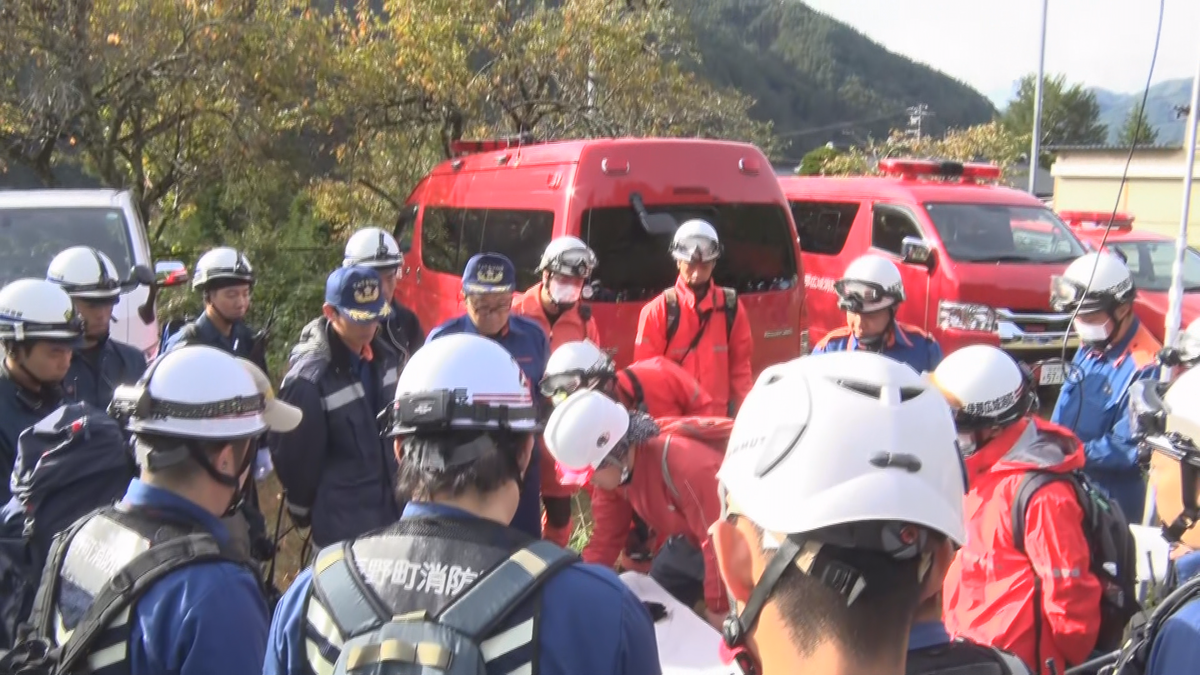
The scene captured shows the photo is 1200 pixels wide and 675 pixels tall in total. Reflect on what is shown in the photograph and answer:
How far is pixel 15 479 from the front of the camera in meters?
2.68

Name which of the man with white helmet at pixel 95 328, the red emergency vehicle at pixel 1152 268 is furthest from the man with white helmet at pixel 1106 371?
the red emergency vehicle at pixel 1152 268

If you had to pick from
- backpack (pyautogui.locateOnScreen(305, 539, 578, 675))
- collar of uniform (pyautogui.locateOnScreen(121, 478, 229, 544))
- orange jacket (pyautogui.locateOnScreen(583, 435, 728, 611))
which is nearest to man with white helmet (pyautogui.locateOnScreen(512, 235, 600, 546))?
orange jacket (pyautogui.locateOnScreen(583, 435, 728, 611))

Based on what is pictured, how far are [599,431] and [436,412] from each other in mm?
1438

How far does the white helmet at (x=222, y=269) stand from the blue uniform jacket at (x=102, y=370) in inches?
22.4

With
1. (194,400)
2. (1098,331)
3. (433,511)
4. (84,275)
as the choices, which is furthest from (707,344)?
(433,511)

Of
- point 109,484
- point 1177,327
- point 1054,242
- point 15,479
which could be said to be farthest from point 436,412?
point 1054,242

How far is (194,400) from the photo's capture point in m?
2.11

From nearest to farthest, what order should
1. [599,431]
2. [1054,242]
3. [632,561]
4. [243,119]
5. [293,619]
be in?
Answer: 1. [293,619]
2. [599,431]
3. [632,561]
4. [1054,242]
5. [243,119]

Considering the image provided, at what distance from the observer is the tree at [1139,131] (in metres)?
5.06

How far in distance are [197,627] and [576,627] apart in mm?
735

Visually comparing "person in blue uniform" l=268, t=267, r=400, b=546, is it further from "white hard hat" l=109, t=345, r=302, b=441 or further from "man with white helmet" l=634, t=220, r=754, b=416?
"man with white helmet" l=634, t=220, r=754, b=416

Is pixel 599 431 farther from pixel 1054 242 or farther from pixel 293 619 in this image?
pixel 1054 242

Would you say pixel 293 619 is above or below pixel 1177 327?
above

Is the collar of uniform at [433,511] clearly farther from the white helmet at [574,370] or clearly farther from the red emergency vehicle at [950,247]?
the red emergency vehicle at [950,247]
